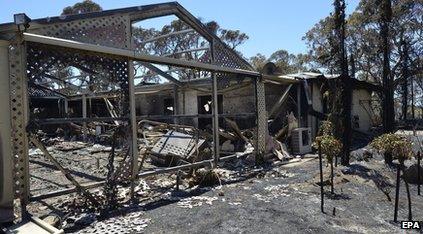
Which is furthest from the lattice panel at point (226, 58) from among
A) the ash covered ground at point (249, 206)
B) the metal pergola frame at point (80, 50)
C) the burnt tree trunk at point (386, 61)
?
the burnt tree trunk at point (386, 61)

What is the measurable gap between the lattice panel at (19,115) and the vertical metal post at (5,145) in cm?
6

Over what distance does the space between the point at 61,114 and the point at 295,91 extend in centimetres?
1482

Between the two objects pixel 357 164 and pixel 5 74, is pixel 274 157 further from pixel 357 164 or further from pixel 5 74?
pixel 5 74

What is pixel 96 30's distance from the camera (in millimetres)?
6660

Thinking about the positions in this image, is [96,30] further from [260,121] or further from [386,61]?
[386,61]

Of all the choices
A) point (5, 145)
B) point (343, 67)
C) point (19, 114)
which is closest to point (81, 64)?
point (19, 114)

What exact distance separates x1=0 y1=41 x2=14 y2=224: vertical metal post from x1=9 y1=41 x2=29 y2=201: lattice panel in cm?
6

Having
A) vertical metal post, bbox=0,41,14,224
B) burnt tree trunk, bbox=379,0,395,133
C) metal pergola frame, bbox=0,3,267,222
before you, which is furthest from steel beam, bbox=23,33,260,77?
burnt tree trunk, bbox=379,0,395,133

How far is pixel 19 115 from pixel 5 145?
1.58 feet

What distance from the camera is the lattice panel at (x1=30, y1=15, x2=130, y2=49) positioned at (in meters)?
6.08

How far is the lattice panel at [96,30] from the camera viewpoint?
608 centimetres

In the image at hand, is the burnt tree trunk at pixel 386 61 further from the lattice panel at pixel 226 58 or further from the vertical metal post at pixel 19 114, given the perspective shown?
the vertical metal post at pixel 19 114

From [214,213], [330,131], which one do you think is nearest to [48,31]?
[214,213]

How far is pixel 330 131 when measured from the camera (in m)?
10.5
